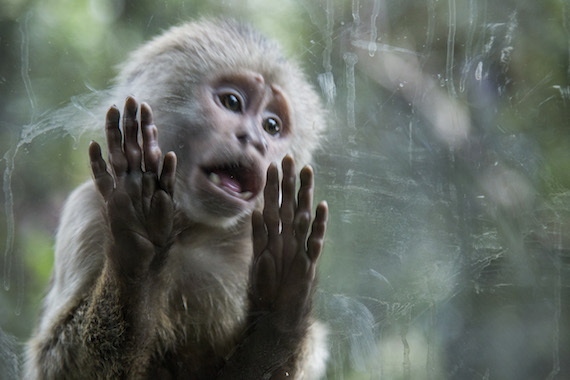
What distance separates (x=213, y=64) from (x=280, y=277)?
66 centimetres

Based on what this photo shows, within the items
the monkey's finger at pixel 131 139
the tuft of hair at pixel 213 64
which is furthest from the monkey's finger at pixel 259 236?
the tuft of hair at pixel 213 64

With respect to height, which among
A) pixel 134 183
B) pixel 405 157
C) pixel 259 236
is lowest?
pixel 259 236

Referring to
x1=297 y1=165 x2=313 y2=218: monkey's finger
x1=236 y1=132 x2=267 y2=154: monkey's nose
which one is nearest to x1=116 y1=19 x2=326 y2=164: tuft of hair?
x1=236 y1=132 x2=267 y2=154: monkey's nose

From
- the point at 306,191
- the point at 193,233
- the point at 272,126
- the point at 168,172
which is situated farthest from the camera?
the point at 272,126

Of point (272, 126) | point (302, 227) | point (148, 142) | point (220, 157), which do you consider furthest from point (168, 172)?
point (272, 126)

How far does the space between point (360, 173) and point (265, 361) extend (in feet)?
1.72

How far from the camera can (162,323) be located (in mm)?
1489

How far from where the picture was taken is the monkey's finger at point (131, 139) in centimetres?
126

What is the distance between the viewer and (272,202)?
1416mm

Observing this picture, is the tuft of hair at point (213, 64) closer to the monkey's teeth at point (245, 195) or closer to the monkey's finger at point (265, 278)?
the monkey's teeth at point (245, 195)

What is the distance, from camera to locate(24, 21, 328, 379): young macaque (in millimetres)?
1307

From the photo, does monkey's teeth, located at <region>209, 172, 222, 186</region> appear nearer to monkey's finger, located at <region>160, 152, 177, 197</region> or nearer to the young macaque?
the young macaque

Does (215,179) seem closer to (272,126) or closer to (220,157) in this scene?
(220,157)

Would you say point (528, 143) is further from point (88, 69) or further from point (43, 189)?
point (43, 189)
